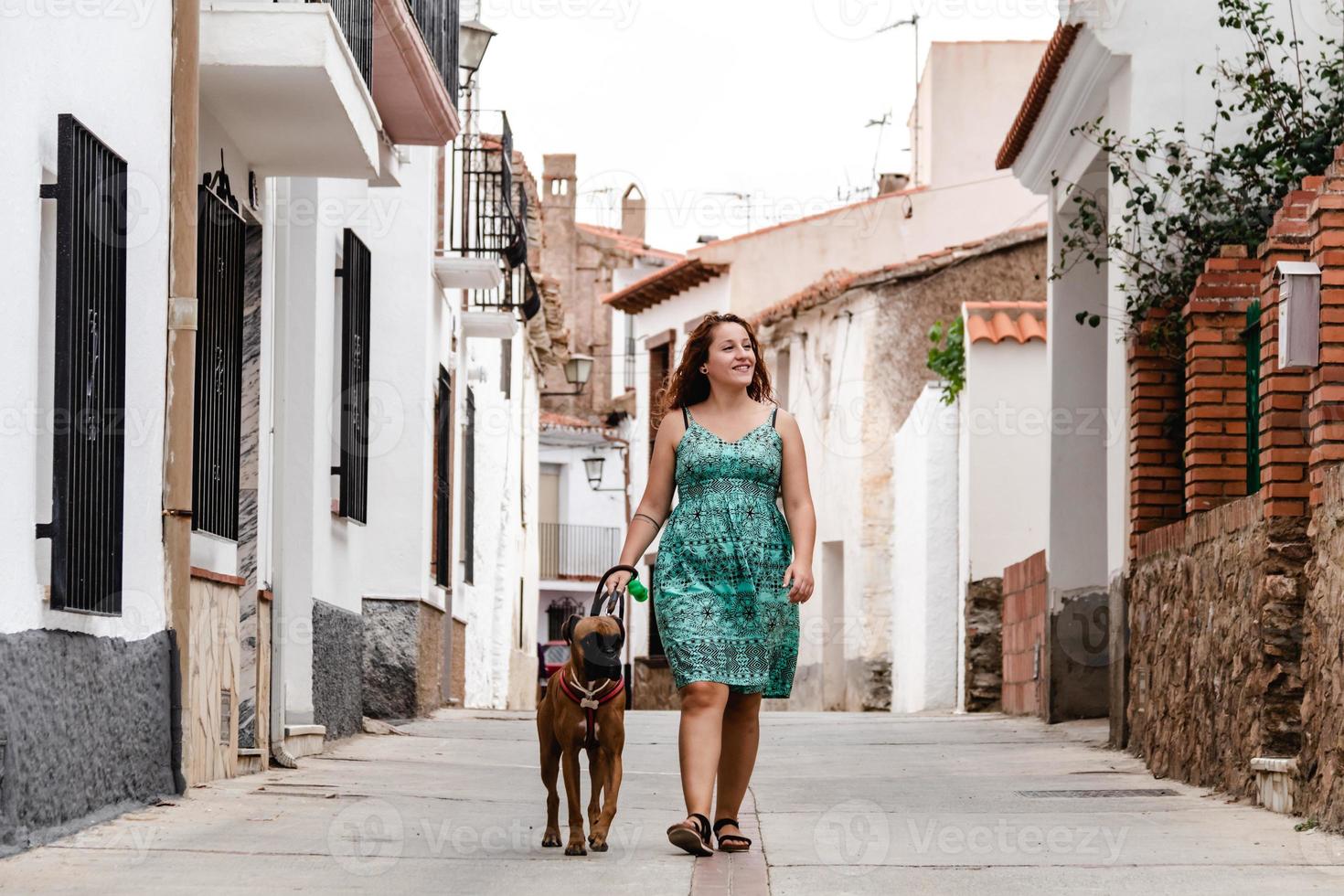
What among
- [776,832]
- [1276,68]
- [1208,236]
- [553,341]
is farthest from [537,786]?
[553,341]

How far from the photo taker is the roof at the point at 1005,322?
20398 millimetres

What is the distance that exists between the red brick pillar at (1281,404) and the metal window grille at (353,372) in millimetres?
6301

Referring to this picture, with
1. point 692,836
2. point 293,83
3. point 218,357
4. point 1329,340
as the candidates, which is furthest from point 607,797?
point 293,83

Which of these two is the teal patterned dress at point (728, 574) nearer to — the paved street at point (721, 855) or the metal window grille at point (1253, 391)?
the paved street at point (721, 855)

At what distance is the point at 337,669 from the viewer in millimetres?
12438

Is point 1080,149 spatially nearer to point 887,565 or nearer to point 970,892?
point 970,892

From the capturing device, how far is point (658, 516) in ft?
22.2

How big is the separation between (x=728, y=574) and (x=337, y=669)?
6.49 metres

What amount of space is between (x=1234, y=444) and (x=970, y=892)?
506cm

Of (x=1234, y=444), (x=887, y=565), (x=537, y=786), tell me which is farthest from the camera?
(x=887, y=565)

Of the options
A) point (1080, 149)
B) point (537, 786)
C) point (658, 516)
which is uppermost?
point (1080, 149)

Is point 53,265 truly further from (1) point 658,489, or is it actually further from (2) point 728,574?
(2) point 728,574

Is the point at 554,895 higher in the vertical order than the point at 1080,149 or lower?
lower

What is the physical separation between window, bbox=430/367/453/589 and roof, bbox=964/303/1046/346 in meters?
5.58
